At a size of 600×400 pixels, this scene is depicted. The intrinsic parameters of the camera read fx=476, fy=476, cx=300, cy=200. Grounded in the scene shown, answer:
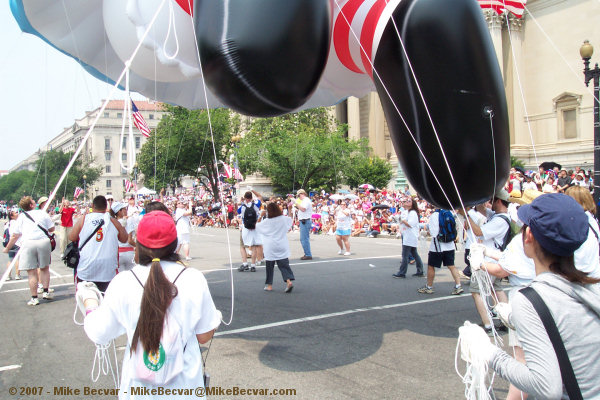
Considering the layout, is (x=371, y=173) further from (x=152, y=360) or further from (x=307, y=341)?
(x=152, y=360)

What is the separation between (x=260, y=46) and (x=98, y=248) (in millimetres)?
3452

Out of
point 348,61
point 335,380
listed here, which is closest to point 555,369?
point 335,380

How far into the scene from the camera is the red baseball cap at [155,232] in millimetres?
2539

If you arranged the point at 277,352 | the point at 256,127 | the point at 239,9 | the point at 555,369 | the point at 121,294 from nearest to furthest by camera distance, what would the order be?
the point at 555,369 < the point at 121,294 < the point at 239,9 < the point at 277,352 < the point at 256,127

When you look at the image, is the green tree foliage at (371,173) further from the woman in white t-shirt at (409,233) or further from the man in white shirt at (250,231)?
the woman in white t-shirt at (409,233)

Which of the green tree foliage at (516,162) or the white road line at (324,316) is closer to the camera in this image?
the white road line at (324,316)

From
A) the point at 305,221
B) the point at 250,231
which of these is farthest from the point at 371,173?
the point at 250,231

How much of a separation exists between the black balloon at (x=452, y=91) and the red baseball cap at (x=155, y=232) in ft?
8.66

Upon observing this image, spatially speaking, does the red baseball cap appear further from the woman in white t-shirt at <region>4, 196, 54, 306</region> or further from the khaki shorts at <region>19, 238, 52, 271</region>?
the khaki shorts at <region>19, 238, 52, 271</region>

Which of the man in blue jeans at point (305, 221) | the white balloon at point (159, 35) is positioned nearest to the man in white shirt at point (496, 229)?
the white balloon at point (159, 35)

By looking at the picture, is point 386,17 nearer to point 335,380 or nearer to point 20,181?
point 335,380

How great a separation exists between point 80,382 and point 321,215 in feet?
63.5

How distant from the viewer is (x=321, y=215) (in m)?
23.6

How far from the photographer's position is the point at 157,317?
2.32 meters
